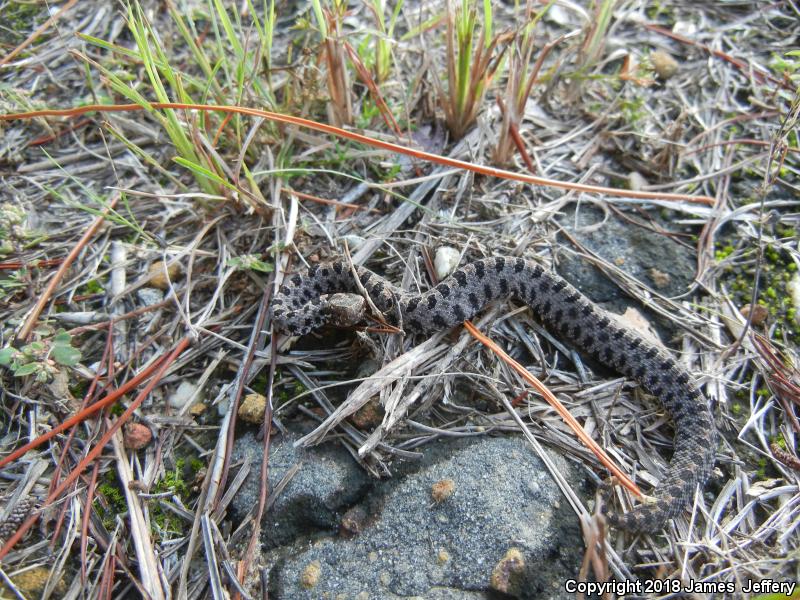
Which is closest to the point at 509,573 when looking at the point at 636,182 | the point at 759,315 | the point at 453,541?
the point at 453,541

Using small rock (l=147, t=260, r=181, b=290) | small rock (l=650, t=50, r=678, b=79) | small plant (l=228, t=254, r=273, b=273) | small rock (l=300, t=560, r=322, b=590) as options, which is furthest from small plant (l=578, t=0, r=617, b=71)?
small rock (l=300, t=560, r=322, b=590)

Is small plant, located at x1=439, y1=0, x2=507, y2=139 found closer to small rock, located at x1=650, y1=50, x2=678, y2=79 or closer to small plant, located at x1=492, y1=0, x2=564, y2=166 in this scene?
small plant, located at x1=492, y1=0, x2=564, y2=166

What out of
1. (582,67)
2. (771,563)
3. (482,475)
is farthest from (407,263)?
(771,563)

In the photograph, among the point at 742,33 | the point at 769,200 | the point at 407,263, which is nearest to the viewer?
the point at 407,263

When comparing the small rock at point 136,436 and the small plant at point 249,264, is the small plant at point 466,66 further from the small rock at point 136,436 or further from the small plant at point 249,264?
the small rock at point 136,436

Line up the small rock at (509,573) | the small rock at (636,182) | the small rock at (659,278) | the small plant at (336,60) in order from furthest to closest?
1. the small rock at (636,182)
2. the small rock at (659,278)
3. the small plant at (336,60)
4. the small rock at (509,573)

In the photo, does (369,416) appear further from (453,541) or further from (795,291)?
(795,291)

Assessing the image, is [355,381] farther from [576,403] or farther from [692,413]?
[692,413]

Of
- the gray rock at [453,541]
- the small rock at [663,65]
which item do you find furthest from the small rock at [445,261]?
the small rock at [663,65]
